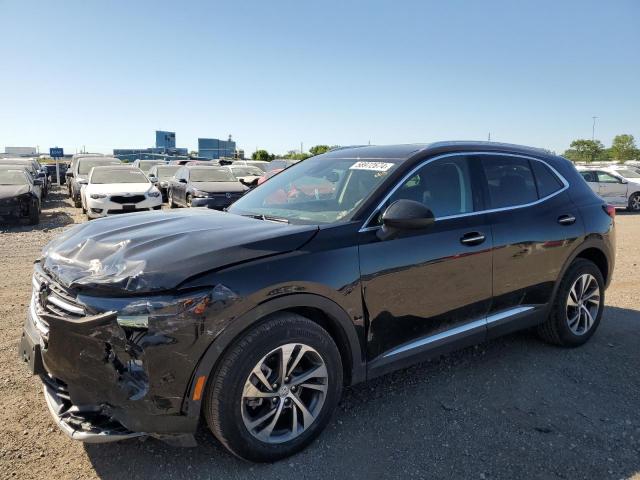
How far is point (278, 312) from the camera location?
268 cm

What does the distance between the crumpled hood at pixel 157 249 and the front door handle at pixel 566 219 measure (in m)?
2.47

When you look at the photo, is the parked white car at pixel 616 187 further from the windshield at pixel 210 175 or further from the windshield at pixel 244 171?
the windshield at pixel 210 175

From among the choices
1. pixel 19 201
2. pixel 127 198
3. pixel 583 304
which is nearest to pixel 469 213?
pixel 583 304

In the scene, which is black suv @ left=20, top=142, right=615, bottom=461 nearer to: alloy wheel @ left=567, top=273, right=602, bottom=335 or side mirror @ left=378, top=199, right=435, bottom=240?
Answer: side mirror @ left=378, top=199, right=435, bottom=240

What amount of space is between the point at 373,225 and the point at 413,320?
2.28 ft

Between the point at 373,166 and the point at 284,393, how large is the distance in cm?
175

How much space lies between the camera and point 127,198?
12219mm

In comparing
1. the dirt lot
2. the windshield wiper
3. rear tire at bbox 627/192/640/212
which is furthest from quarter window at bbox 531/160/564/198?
rear tire at bbox 627/192/640/212

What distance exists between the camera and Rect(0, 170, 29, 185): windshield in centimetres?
1307

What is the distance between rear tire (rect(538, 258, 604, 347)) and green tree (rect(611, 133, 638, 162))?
77.9 metres

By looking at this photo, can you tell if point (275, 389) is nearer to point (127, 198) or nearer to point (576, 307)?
point (576, 307)

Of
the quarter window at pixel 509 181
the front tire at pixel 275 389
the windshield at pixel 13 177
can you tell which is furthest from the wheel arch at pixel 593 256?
the windshield at pixel 13 177

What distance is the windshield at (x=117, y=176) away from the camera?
13.4 m

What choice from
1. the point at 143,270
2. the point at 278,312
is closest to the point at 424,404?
the point at 278,312
